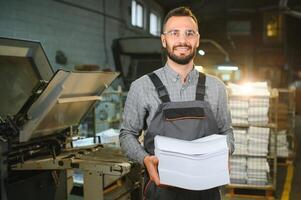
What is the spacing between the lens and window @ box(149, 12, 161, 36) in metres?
14.4

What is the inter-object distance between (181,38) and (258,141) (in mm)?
4371

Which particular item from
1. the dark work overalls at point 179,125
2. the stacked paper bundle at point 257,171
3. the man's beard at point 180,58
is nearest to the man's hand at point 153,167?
the dark work overalls at point 179,125

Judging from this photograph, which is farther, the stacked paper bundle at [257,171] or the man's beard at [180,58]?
the stacked paper bundle at [257,171]

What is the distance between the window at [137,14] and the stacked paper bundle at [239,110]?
22.8 feet

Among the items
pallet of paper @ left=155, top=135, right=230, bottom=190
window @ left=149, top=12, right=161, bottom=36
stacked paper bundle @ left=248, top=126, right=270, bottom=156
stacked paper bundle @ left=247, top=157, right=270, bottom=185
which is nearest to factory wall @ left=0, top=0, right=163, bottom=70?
window @ left=149, top=12, right=161, bottom=36

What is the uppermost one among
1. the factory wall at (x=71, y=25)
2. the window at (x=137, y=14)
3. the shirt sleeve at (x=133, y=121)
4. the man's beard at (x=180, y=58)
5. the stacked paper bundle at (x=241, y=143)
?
the window at (x=137, y=14)

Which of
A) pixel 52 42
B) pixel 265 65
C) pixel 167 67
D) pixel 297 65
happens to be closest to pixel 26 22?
pixel 52 42

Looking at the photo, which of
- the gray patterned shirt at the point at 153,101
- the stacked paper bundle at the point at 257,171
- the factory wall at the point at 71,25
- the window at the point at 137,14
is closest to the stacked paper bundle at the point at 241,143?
the stacked paper bundle at the point at 257,171

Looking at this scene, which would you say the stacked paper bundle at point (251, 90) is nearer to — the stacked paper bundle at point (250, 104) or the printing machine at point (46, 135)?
the stacked paper bundle at point (250, 104)

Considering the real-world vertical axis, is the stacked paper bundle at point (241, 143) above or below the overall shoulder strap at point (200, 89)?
below

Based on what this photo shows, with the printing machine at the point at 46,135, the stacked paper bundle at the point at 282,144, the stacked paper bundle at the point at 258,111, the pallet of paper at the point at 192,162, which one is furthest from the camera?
the stacked paper bundle at the point at 282,144

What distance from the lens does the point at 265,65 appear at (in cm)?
2092

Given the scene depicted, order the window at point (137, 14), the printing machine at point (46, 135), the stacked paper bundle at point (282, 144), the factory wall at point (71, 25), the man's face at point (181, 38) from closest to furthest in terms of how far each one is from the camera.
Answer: the man's face at point (181, 38)
the printing machine at point (46, 135)
the factory wall at point (71, 25)
the stacked paper bundle at point (282, 144)
the window at point (137, 14)

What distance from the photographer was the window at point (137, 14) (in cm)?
1224
